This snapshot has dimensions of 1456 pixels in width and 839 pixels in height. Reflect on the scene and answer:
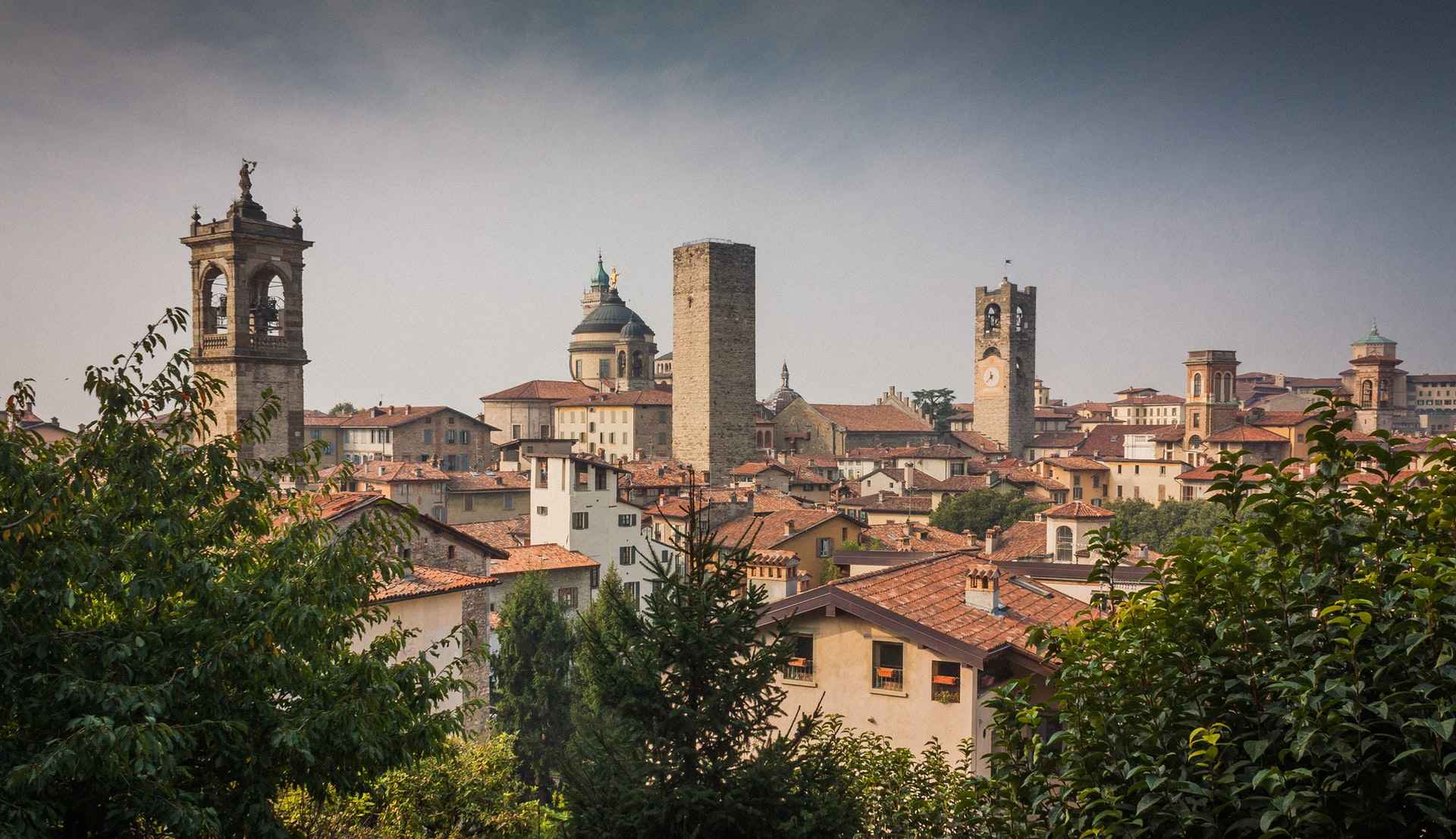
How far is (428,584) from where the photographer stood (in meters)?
19.9

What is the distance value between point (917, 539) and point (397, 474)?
22691 millimetres

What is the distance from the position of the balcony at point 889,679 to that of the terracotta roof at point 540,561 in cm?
1533

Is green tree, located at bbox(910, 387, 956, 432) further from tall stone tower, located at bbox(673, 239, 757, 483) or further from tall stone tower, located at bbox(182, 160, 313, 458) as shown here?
tall stone tower, located at bbox(182, 160, 313, 458)

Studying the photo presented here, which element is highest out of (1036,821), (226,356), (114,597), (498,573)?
(226,356)

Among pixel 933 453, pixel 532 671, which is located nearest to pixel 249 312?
pixel 532 671

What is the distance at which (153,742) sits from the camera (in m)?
5.58

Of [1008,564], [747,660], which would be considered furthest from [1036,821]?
[1008,564]

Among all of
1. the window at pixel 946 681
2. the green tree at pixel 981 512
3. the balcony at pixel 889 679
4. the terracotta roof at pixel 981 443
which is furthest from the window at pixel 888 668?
the terracotta roof at pixel 981 443

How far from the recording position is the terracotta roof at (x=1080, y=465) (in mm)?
68000

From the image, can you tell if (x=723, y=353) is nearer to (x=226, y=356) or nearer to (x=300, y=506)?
(x=226, y=356)

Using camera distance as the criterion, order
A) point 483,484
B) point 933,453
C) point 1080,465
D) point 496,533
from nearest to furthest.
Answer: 1. point 496,533
2. point 483,484
3. point 1080,465
4. point 933,453

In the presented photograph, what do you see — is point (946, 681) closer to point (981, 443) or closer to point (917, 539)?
point (917, 539)

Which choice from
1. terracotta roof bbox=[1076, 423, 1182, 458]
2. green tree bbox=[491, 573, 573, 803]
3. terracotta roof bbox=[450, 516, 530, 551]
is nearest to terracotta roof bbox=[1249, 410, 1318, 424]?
terracotta roof bbox=[1076, 423, 1182, 458]

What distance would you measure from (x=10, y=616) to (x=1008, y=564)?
20809mm
